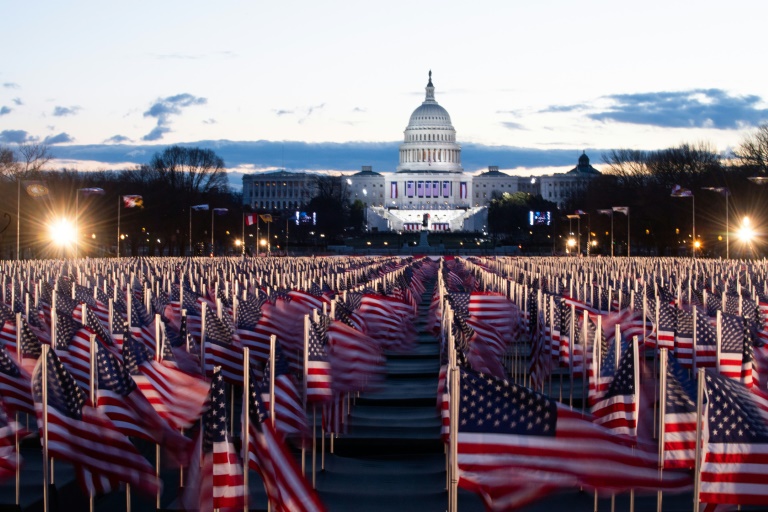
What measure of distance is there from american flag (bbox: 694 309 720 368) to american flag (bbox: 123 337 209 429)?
631cm

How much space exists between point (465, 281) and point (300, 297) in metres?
22.1

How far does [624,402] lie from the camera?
34.1 feet

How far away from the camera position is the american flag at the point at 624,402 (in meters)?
10.2

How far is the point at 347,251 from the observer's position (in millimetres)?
120562

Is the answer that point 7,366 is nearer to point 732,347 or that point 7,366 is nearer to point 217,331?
point 217,331

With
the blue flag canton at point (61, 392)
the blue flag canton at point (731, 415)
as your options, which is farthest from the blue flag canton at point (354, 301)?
the blue flag canton at point (731, 415)

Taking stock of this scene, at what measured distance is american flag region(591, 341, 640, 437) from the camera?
1022 cm

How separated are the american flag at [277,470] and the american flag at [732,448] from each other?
251cm

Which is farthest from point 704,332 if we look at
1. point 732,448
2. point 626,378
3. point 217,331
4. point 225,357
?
point 732,448

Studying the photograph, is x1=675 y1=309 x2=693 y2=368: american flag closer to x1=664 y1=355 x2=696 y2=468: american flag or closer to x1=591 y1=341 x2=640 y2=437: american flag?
x1=591 y1=341 x2=640 y2=437: american flag

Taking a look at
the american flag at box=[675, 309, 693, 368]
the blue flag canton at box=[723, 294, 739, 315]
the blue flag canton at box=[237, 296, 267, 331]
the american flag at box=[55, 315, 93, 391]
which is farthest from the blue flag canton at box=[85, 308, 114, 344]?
the blue flag canton at box=[723, 294, 739, 315]

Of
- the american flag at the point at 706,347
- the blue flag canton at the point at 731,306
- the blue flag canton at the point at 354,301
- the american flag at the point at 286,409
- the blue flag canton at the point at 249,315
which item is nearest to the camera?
the american flag at the point at 286,409

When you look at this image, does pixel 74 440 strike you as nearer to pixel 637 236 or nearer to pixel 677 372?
pixel 677 372

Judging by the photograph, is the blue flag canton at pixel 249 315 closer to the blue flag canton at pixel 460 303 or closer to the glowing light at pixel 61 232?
the blue flag canton at pixel 460 303
